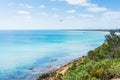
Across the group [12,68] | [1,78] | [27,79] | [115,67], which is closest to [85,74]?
[115,67]

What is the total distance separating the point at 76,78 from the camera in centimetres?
1797

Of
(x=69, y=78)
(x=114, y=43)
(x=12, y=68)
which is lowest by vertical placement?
(x=12, y=68)

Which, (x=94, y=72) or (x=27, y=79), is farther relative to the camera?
(x=27, y=79)

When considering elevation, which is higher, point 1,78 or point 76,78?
point 76,78

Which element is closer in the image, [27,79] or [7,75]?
[27,79]

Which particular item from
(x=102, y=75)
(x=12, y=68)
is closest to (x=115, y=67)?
Answer: (x=102, y=75)

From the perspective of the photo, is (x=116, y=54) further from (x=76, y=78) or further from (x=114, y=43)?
(x=76, y=78)

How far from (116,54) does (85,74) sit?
273 inches

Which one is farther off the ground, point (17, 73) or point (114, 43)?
point (114, 43)

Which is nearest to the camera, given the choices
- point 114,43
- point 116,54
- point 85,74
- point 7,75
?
point 85,74

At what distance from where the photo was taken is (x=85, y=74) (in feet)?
60.3

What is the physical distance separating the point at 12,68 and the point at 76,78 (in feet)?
95.7

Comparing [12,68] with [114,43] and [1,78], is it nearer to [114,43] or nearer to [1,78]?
[1,78]

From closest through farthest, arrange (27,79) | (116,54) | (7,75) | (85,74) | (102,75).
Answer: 1. (102,75)
2. (85,74)
3. (116,54)
4. (27,79)
5. (7,75)
